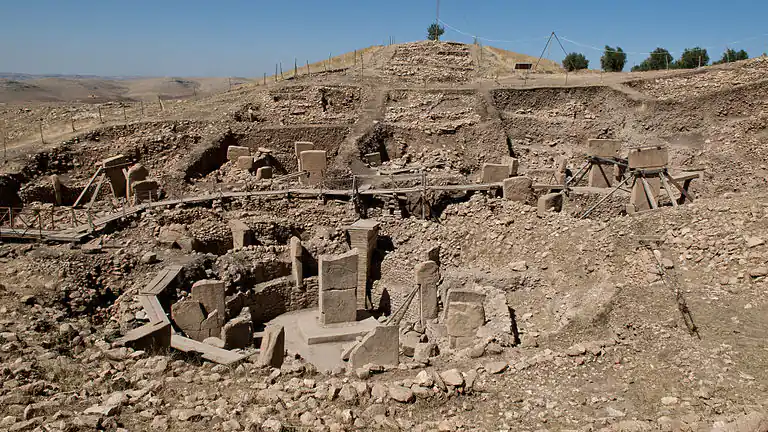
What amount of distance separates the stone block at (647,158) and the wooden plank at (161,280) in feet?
40.9

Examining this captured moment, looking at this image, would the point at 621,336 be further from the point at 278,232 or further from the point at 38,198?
the point at 38,198

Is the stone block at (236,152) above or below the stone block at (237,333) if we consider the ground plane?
above

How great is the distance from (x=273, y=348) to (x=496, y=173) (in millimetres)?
12041

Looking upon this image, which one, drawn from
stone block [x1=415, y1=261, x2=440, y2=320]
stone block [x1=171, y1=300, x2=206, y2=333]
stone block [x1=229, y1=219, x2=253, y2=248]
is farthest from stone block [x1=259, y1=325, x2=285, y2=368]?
stone block [x1=229, y1=219, x2=253, y2=248]

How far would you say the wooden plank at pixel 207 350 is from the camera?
9159 millimetres

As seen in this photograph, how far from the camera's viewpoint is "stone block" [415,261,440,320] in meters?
12.9

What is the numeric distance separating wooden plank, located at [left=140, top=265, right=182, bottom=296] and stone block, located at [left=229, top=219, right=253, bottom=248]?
3.33m

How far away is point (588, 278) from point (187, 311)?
8.68 metres

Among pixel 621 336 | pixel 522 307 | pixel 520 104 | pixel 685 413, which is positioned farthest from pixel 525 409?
pixel 520 104

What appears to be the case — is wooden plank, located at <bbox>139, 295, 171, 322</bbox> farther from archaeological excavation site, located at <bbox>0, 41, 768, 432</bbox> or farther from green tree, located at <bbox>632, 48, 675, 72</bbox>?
green tree, located at <bbox>632, 48, 675, 72</bbox>

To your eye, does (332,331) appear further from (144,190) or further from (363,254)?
(144,190)

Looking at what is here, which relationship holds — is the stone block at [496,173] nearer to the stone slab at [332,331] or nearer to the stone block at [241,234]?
the stone slab at [332,331]

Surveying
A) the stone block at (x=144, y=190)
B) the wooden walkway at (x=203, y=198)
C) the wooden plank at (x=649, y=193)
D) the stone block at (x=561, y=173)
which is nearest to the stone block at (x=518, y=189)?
the wooden walkway at (x=203, y=198)

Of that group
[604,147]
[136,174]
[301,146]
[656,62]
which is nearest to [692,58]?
[656,62]
